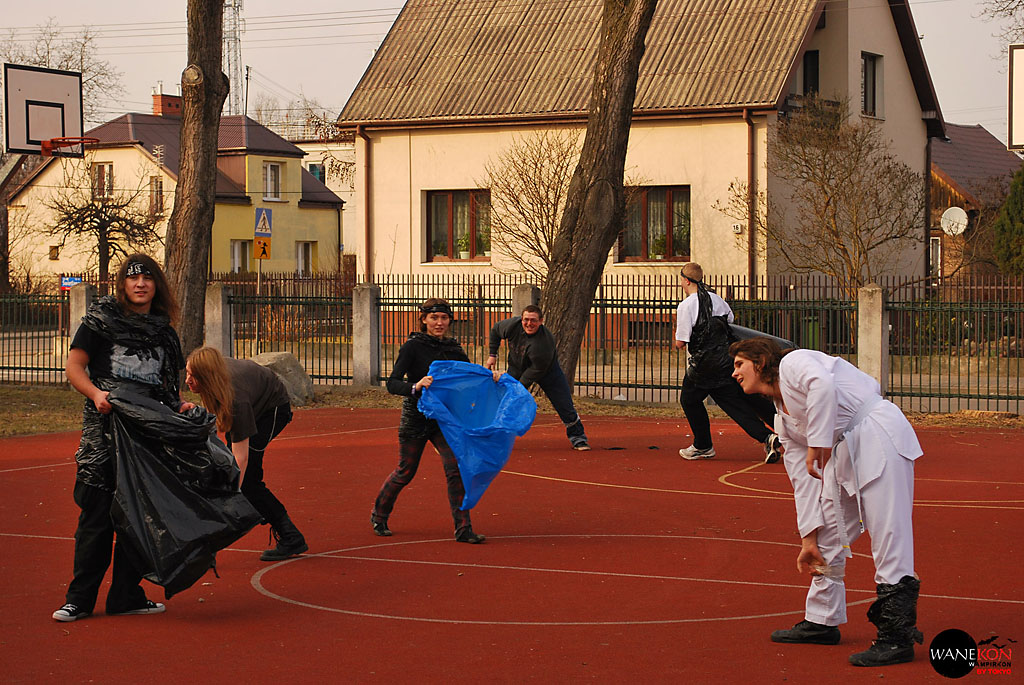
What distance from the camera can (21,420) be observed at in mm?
18922

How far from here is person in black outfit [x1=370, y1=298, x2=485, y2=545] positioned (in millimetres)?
9781

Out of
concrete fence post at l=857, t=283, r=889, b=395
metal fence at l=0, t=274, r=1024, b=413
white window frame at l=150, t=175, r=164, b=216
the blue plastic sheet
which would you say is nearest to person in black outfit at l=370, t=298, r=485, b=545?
the blue plastic sheet

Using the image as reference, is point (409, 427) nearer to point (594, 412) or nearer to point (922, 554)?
point (922, 554)

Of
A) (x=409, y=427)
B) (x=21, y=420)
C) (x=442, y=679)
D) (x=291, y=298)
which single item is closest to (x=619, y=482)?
(x=409, y=427)

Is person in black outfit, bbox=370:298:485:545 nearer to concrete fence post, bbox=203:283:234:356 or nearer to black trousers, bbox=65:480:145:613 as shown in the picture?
black trousers, bbox=65:480:145:613

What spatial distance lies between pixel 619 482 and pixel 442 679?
6.69m

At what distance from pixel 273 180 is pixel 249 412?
51014 mm

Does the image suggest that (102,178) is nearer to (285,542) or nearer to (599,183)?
(599,183)

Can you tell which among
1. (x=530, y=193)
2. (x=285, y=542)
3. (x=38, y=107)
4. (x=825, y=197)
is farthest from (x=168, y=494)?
(x=825, y=197)

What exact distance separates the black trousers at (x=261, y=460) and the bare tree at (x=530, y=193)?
20192mm

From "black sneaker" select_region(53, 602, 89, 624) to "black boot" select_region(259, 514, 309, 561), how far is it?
182 centimetres

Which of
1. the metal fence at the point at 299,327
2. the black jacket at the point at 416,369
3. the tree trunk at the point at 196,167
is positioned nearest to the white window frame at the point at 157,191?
the metal fence at the point at 299,327

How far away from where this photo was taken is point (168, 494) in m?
7.21

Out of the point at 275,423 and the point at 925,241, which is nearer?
the point at 275,423
